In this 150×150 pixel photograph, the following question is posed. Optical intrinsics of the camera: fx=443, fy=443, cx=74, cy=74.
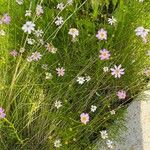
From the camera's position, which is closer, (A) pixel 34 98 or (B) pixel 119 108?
(A) pixel 34 98

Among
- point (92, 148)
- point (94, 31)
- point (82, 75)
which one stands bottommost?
point (92, 148)

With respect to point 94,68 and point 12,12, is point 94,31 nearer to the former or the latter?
point 94,68

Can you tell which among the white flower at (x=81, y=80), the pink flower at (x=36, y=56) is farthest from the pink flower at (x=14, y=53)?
the white flower at (x=81, y=80)

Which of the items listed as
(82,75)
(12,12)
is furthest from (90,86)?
(12,12)

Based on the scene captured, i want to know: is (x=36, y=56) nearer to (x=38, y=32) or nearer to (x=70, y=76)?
(x=38, y=32)

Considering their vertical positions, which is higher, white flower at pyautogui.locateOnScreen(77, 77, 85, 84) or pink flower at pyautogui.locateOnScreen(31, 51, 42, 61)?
pink flower at pyautogui.locateOnScreen(31, 51, 42, 61)

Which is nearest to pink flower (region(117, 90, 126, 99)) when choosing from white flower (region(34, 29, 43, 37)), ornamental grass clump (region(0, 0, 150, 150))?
ornamental grass clump (region(0, 0, 150, 150))

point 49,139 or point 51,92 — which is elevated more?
point 51,92

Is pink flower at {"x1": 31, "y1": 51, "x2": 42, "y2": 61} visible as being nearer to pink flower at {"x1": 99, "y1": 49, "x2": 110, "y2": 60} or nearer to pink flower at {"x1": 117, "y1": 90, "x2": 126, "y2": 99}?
pink flower at {"x1": 99, "y1": 49, "x2": 110, "y2": 60}

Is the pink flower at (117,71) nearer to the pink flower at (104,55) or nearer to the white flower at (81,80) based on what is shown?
the pink flower at (104,55)

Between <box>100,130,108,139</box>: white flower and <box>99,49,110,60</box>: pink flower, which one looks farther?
<box>100,130,108,139</box>: white flower
